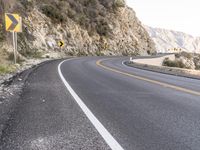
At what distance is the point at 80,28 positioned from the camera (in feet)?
168

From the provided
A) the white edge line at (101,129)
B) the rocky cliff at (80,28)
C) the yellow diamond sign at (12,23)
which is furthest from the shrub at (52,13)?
the white edge line at (101,129)

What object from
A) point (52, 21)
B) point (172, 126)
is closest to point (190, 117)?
point (172, 126)

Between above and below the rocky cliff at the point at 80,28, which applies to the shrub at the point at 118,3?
above

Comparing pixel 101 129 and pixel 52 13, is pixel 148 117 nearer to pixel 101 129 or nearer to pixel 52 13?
pixel 101 129

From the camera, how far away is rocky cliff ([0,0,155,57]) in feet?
123

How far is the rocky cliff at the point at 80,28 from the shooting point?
123 feet

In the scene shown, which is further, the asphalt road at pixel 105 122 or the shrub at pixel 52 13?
the shrub at pixel 52 13

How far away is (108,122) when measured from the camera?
546 cm

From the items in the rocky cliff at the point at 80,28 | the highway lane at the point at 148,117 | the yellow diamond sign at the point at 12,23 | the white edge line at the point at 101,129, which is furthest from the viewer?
the rocky cliff at the point at 80,28

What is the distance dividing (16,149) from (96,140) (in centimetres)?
119

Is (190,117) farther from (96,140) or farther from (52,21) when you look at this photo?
(52,21)

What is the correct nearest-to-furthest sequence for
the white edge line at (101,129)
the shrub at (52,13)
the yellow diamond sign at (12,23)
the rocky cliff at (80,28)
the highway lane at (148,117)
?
the white edge line at (101,129), the highway lane at (148,117), the yellow diamond sign at (12,23), the rocky cliff at (80,28), the shrub at (52,13)

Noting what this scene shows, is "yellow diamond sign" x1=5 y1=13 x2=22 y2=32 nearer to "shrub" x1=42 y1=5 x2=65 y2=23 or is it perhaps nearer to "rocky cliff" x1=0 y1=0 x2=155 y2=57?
"rocky cliff" x1=0 y1=0 x2=155 y2=57

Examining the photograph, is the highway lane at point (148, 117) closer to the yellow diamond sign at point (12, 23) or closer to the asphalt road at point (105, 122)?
A: the asphalt road at point (105, 122)
